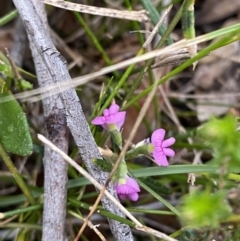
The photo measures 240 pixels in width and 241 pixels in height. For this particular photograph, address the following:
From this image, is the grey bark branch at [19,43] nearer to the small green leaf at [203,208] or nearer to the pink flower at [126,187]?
the pink flower at [126,187]

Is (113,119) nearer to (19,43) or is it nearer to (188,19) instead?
(188,19)

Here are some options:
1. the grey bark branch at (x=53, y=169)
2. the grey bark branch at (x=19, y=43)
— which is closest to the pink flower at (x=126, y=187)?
the grey bark branch at (x=53, y=169)

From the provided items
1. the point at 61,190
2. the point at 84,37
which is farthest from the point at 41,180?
the point at 84,37

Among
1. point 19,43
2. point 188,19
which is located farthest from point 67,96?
point 19,43

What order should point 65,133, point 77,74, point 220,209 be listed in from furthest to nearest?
point 77,74
point 65,133
point 220,209


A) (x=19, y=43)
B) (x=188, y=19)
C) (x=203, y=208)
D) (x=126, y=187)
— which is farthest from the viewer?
(x=19, y=43)

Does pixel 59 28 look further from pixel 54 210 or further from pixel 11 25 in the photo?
pixel 54 210
